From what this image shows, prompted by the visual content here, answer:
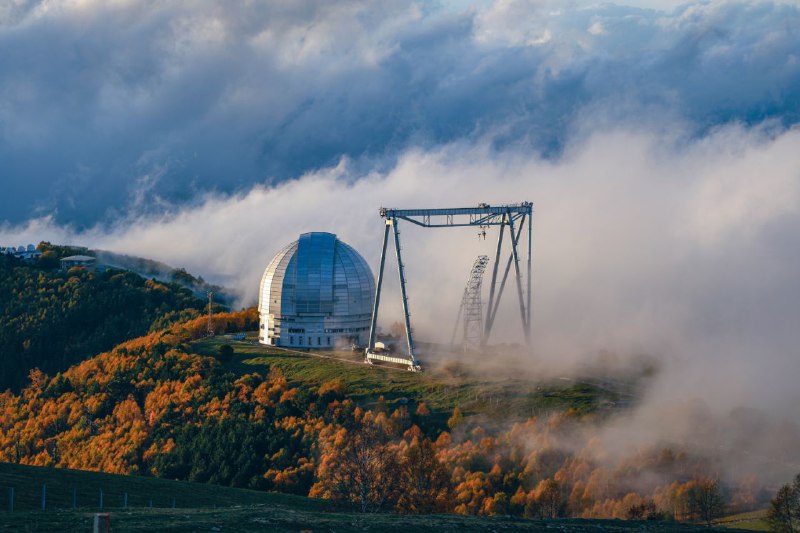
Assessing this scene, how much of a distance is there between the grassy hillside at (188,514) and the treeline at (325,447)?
1075 cm

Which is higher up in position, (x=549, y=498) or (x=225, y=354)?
(x=225, y=354)

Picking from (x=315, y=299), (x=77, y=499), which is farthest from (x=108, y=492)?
(x=315, y=299)

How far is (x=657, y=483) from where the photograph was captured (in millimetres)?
84562

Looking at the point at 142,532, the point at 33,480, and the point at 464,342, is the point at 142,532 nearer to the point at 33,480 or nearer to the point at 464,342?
the point at 33,480

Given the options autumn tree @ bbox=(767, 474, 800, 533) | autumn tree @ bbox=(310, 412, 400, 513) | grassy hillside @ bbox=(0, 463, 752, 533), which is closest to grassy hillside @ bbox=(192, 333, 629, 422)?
autumn tree @ bbox=(310, 412, 400, 513)

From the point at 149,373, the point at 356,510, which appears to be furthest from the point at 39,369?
the point at 356,510

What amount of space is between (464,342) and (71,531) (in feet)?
291

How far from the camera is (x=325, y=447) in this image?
102m

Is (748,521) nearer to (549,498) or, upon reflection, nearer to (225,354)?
(549,498)

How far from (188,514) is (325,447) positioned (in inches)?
1850

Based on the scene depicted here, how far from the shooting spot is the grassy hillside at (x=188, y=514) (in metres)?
50.8

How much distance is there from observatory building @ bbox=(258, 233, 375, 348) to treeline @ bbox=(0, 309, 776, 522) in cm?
1355

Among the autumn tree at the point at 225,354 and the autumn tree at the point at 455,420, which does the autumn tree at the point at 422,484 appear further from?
the autumn tree at the point at 225,354

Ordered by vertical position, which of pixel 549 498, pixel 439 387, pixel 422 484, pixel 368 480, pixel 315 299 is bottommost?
pixel 549 498
